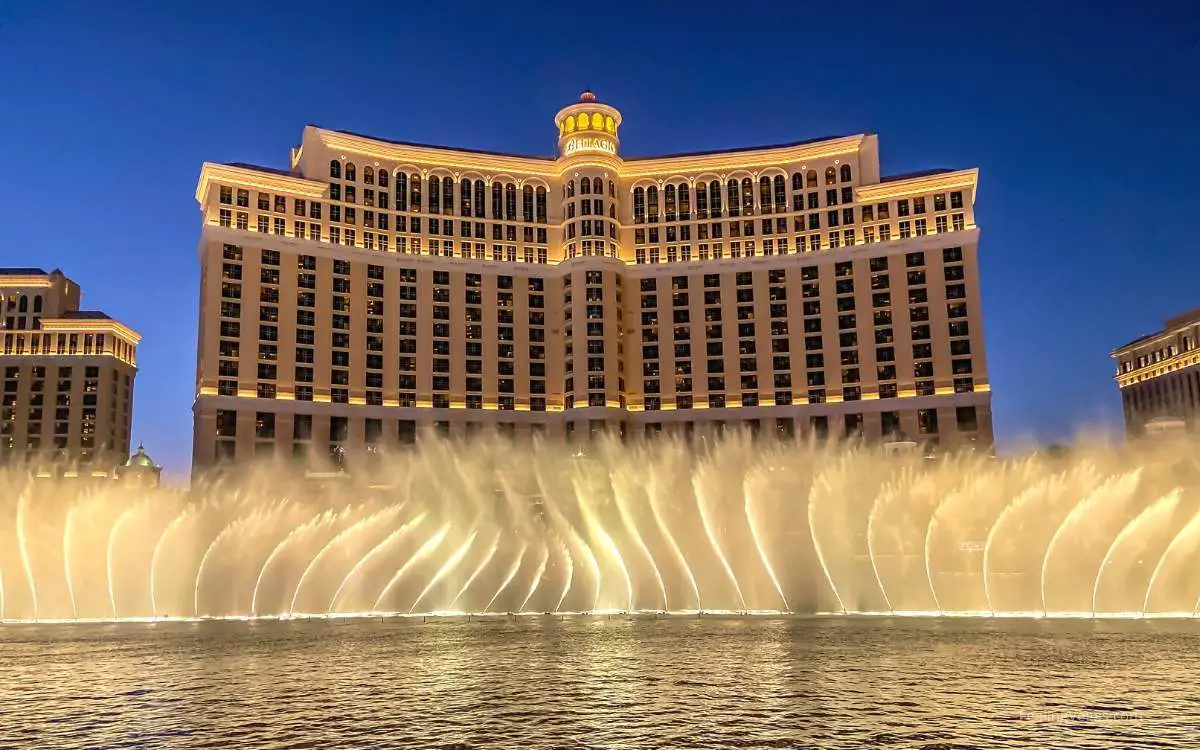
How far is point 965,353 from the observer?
113 metres

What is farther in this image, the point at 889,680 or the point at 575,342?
the point at 575,342

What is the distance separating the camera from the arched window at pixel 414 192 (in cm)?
12319

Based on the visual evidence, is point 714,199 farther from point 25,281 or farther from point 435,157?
point 25,281

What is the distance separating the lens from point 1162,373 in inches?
6329

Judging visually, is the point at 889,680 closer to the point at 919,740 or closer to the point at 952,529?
the point at 919,740

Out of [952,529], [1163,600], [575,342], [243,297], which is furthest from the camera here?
[575,342]

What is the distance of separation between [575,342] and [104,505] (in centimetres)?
7060

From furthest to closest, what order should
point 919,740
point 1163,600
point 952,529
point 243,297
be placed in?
point 243,297 → point 952,529 → point 1163,600 → point 919,740

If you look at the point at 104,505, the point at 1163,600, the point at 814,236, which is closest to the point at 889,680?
the point at 1163,600

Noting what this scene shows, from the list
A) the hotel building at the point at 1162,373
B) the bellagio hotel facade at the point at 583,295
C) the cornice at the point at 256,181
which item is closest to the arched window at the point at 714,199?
the bellagio hotel facade at the point at 583,295

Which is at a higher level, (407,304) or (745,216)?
(745,216)

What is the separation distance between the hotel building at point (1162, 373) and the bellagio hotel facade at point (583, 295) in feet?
177

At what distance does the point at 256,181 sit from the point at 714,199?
5785 cm

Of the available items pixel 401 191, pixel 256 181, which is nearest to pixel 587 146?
pixel 401 191
